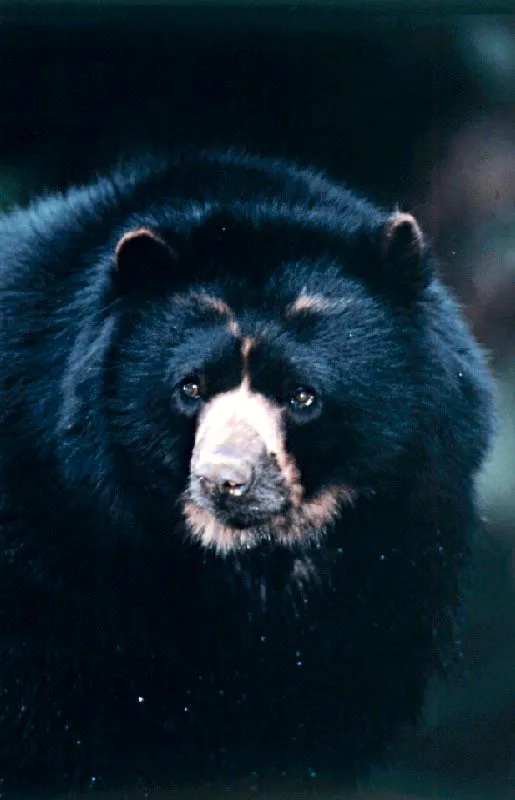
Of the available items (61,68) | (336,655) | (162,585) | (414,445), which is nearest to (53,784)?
(162,585)

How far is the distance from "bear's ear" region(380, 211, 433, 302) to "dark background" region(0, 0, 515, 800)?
46cm

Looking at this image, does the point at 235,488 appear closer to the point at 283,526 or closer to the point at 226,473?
the point at 226,473

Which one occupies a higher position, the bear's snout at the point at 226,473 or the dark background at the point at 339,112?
the dark background at the point at 339,112

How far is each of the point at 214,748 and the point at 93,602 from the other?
694 millimetres

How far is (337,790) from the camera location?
3758 mm

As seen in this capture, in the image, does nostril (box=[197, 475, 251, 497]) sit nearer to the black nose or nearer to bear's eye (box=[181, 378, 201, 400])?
the black nose

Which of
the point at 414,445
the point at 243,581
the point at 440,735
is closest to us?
the point at 414,445

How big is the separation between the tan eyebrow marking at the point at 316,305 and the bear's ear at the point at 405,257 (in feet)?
0.54

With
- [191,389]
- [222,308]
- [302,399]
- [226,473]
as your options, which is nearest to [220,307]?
[222,308]

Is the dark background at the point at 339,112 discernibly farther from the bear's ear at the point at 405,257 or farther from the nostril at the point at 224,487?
the nostril at the point at 224,487

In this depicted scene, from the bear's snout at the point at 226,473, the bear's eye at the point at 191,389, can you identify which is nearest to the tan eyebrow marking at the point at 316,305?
the bear's eye at the point at 191,389

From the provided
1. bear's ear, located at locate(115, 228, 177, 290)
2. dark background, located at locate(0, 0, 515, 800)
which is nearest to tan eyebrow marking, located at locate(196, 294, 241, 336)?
bear's ear, located at locate(115, 228, 177, 290)

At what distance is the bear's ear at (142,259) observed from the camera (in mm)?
3096

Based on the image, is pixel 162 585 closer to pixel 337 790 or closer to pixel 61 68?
pixel 337 790
